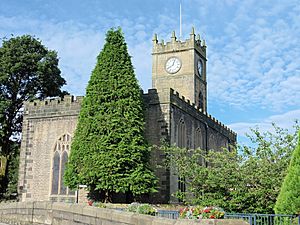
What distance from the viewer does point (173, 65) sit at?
47094 mm

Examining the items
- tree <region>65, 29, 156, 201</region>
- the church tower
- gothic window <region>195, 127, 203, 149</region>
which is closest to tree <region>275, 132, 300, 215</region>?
tree <region>65, 29, 156, 201</region>

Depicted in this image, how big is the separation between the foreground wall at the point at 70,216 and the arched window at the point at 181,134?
13.5 metres

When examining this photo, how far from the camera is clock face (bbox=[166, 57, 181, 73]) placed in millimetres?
46844

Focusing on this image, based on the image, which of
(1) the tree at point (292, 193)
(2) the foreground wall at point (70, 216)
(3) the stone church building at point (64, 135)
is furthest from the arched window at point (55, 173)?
(1) the tree at point (292, 193)

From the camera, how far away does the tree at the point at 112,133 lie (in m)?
23.8

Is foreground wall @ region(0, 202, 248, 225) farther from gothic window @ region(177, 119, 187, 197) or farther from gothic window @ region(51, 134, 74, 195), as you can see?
gothic window @ region(177, 119, 187, 197)

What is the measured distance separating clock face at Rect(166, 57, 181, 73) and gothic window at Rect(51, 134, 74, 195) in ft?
68.9

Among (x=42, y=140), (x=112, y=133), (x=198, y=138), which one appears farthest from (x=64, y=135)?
(x=198, y=138)

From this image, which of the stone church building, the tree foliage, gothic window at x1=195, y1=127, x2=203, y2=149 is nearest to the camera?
the tree foliage

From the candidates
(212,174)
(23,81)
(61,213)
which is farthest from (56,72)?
(61,213)

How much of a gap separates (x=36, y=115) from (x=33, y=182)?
4476mm

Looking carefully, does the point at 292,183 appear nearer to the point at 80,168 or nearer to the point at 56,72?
the point at 80,168

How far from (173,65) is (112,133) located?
23.9 metres

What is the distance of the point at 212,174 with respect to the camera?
1942 cm
